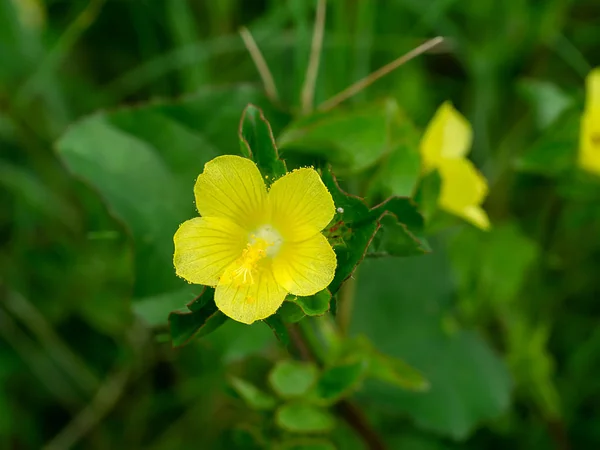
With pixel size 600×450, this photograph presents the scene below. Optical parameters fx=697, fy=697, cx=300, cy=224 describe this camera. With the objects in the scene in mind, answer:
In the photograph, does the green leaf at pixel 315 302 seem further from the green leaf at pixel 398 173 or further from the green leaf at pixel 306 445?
the green leaf at pixel 306 445

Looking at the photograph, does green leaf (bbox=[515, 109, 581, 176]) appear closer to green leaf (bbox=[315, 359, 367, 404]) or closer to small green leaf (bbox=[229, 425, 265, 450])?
green leaf (bbox=[315, 359, 367, 404])

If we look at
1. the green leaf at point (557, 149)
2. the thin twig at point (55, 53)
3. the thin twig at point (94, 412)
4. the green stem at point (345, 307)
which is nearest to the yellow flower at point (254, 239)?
the green stem at point (345, 307)

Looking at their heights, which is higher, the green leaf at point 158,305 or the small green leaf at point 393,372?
the green leaf at point 158,305

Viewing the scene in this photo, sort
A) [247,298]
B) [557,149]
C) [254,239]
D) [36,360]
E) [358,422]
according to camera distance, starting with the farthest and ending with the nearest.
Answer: [36,360], [557,149], [358,422], [254,239], [247,298]

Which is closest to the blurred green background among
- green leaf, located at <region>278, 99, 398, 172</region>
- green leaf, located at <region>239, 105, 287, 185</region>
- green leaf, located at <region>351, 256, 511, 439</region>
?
green leaf, located at <region>351, 256, 511, 439</region>

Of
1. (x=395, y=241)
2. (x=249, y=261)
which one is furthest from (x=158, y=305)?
(x=395, y=241)

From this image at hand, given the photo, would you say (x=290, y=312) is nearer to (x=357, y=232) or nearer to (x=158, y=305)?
(x=357, y=232)

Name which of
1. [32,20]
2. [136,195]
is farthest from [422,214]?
[32,20]
